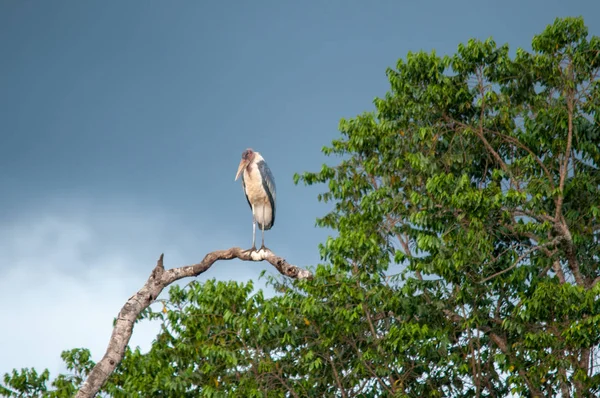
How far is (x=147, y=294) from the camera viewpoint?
1225cm

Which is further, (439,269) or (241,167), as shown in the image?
(241,167)

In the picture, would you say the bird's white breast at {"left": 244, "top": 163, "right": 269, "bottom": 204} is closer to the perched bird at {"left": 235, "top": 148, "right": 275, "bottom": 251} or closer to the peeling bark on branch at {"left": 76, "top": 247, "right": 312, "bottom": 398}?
the perched bird at {"left": 235, "top": 148, "right": 275, "bottom": 251}

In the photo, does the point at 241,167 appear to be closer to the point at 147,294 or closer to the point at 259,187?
the point at 259,187

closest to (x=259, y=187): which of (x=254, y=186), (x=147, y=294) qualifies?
(x=254, y=186)

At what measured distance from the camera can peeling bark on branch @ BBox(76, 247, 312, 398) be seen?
37.8 feet

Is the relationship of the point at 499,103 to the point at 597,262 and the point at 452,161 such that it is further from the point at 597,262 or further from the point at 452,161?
the point at 597,262

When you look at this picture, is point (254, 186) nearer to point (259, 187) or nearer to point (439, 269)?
point (259, 187)

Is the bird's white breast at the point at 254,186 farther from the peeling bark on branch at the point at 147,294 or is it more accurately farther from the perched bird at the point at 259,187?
the peeling bark on branch at the point at 147,294

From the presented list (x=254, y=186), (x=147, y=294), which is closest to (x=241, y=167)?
(x=254, y=186)

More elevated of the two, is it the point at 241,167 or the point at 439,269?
the point at 241,167

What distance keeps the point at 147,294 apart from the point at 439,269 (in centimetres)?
408

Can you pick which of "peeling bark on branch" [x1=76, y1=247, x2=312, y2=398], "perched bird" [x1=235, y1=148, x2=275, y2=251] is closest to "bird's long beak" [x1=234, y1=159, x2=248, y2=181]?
"perched bird" [x1=235, y1=148, x2=275, y2=251]

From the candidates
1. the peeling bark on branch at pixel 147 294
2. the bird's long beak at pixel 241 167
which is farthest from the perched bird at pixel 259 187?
the peeling bark on branch at pixel 147 294

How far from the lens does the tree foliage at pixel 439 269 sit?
39.6 feet
